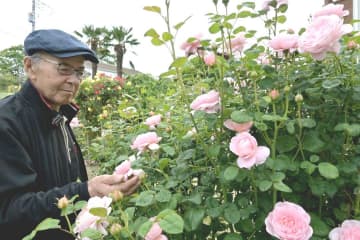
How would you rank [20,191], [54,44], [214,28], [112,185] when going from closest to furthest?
1. [214,28]
2. [112,185]
3. [20,191]
4. [54,44]

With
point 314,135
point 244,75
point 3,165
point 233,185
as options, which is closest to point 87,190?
point 3,165

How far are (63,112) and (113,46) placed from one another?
30222 millimetres

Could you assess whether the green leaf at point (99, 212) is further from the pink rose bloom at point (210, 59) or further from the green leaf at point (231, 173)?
the pink rose bloom at point (210, 59)

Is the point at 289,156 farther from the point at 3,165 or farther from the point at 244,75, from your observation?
the point at 3,165

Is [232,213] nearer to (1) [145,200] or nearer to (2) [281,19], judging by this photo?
(1) [145,200]

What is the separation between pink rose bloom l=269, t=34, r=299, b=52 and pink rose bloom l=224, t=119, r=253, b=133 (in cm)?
22

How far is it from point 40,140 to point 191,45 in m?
0.82

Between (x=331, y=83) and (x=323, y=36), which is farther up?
(x=323, y=36)

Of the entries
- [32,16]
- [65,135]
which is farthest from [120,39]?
[65,135]

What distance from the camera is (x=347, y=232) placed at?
84 cm

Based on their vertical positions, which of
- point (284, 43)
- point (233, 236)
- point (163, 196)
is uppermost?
point (284, 43)

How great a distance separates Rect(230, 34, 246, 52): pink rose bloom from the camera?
1.08m

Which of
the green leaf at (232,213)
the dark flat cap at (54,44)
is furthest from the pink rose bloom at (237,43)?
the dark flat cap at (54,44)

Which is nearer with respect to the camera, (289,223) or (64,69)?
(289,223)
